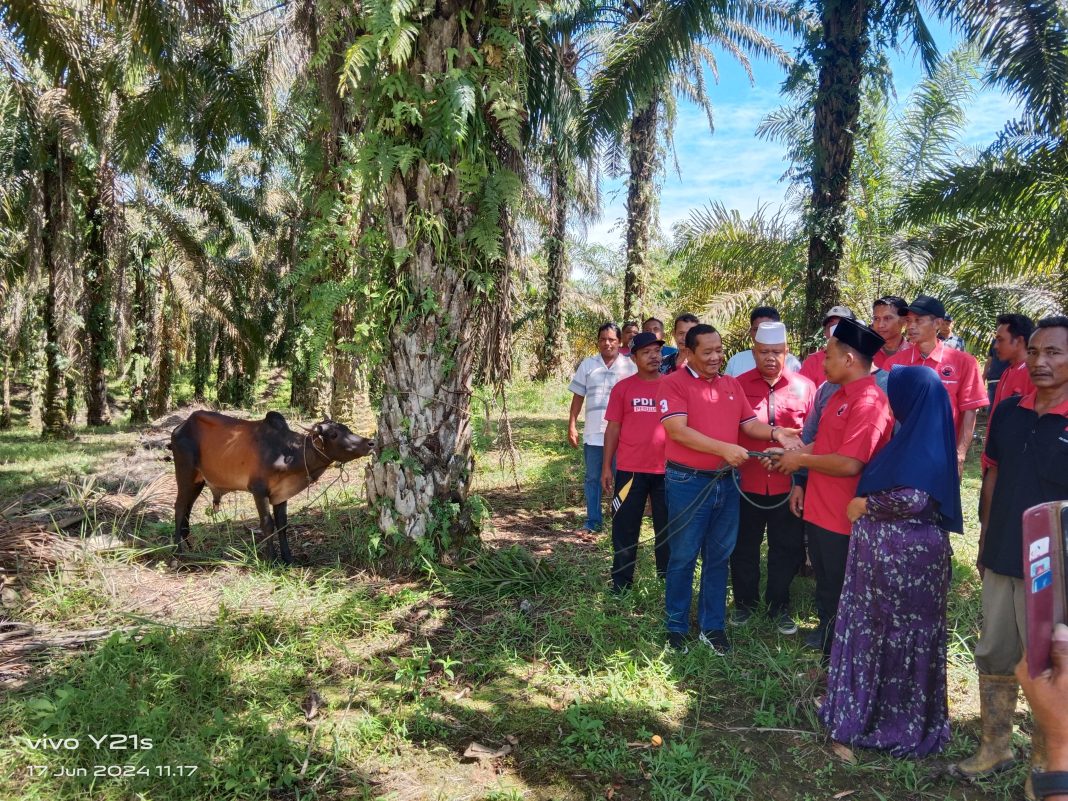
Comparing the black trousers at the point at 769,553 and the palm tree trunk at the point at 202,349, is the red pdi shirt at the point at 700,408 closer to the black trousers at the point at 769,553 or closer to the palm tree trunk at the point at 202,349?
the black trousers at the point at 769,553

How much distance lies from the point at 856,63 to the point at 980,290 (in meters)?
5.88

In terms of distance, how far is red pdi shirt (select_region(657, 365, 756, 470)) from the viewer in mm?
4270

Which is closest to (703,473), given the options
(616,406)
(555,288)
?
(616,406)

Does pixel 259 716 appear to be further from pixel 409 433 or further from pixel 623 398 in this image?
pixel 623 398

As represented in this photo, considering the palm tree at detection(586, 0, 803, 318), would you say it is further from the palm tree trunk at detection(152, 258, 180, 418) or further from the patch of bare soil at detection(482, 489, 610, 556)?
the palm tree trunk at detection(152, 258, 180, 418)

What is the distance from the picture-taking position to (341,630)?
176 inches

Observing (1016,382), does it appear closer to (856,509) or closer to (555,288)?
(856,509)

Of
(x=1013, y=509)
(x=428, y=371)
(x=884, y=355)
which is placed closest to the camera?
(x=1013, y=509)

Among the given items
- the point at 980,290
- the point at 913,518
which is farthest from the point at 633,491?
the point at 980,290

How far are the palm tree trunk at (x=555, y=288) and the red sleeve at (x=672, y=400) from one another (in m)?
12.4

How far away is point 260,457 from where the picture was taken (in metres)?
5.41

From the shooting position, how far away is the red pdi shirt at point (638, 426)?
5.18m

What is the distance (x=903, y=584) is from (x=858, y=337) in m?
1.24

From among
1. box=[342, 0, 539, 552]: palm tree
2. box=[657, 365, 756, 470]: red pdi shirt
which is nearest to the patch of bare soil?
box=[342, 0, 539, 552]: palm tree
